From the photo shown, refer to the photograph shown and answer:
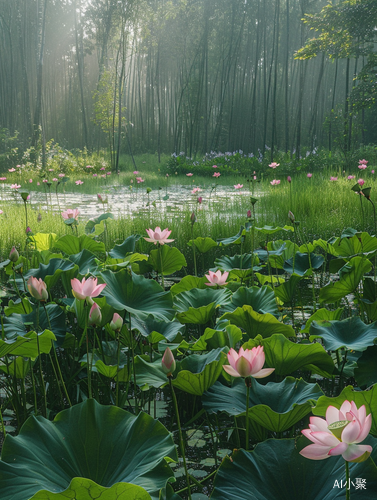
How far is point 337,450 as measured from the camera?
37cm

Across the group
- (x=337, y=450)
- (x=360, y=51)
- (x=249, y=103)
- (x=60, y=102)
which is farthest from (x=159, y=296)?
(x=60, y=102)

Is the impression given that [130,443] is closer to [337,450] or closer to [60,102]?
[337,450]

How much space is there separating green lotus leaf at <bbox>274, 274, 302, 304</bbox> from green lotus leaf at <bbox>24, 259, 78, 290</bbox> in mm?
754

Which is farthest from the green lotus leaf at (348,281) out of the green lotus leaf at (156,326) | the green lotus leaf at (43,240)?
the green lotus leaf at (43,240)

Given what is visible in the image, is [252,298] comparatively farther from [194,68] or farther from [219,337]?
[194,68]

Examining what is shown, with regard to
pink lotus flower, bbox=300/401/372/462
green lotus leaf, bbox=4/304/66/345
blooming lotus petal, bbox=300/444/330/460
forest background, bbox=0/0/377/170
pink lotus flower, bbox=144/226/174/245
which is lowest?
green lotus leaf, bbox=4/304/66/345

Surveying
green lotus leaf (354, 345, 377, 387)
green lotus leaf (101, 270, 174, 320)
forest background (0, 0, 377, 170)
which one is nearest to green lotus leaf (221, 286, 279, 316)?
green lotus leaf (101, 270, 174, 320)

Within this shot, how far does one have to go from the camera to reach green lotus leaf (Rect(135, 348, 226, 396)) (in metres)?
0.78

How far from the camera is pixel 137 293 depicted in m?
1.22

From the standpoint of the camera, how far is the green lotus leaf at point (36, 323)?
3.83ft

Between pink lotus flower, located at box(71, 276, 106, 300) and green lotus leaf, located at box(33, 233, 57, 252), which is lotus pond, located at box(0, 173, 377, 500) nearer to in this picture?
pink lotus flower, located at box(71, 276, 106, 300)

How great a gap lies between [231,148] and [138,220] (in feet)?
37.3

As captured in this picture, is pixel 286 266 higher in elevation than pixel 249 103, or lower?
lower

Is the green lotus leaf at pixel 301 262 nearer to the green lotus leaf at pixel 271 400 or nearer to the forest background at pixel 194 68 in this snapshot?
the green lotus leaf at pixel 271 400
